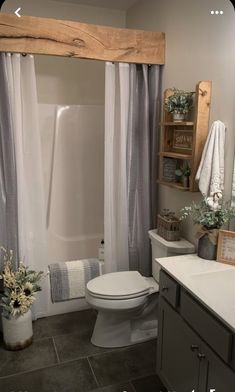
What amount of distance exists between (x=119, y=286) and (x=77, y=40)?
66.8 inches

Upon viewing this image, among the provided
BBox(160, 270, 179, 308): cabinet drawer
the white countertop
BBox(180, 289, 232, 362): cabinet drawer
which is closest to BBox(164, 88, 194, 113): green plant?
the white countertop

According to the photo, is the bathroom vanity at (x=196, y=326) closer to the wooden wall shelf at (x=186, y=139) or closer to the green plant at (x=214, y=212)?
the green plant at (x=214, y=212)

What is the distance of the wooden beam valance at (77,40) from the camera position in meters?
2.06

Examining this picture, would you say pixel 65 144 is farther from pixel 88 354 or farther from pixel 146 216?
pixel 88 354

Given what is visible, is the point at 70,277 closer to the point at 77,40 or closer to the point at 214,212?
the point at 214,212

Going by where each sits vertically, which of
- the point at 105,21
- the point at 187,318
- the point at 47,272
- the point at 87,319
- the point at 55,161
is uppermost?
the point at 105,21

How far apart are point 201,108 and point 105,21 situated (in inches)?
64.4

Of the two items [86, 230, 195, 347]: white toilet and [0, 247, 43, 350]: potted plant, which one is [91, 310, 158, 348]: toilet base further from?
[0, 247, 43, 350]: potted plant

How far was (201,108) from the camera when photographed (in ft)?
6.40

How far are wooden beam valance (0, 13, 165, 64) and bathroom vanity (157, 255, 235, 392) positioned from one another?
4.92ft

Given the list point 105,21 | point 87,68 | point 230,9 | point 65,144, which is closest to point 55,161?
point 65,144

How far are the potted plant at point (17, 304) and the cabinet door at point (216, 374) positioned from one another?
1.27 metres

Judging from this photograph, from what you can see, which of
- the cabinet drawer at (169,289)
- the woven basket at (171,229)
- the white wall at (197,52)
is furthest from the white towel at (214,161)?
the cabinet drawer at (169,289)

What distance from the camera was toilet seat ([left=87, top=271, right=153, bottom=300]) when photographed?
2.05 m
